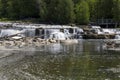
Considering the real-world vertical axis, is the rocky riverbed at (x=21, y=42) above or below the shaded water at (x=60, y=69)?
below

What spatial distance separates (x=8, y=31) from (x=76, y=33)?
20.1 metres

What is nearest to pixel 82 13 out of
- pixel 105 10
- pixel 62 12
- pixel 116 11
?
pixel 62 12

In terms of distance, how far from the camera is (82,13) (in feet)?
462

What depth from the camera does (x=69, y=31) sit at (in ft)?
370

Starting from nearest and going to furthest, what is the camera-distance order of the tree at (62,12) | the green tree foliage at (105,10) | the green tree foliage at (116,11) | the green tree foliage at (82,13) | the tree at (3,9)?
the green tree foliage at (116,11), the green tree foliage at (82,13), the tree at (62,12), the green tree foliage at (105,10), the tree at (3,9)

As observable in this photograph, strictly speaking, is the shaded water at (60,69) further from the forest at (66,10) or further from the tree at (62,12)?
the forest at (66,10)

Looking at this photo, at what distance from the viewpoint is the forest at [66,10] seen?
5492 inches

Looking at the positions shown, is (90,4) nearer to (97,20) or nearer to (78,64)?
(97,20)

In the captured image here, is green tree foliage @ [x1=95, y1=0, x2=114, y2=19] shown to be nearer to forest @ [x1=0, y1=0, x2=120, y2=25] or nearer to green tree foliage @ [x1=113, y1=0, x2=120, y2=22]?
forest @ [x1=0, y1=0, x2=120, y2=25]

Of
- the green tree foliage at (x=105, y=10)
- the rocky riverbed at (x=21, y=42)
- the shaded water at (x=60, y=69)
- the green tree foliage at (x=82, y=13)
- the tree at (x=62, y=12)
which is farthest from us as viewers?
the green tree foliage at (x=105, y=10)

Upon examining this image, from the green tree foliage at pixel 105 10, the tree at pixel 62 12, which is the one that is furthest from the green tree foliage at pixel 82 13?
the green tree foliage at pixel 105 10

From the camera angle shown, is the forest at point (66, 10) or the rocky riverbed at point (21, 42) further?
the forest at point (66, 10)

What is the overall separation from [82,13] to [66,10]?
600 cm

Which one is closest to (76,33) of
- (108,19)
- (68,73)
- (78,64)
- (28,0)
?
(108,19)
